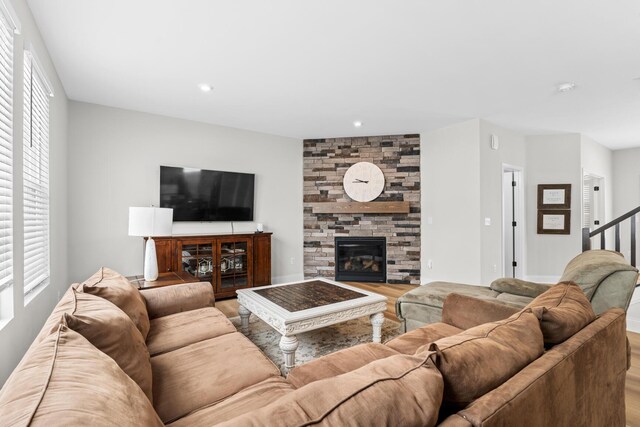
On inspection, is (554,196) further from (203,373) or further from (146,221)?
(146,221)

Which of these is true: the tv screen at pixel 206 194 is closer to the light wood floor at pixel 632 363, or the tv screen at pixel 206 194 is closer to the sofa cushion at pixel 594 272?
the light wood floor at pixel 632 363

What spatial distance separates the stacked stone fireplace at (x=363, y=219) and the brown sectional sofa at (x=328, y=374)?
10.2ft

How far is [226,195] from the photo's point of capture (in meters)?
4.42

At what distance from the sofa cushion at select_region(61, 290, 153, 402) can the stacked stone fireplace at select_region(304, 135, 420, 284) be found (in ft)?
13.1

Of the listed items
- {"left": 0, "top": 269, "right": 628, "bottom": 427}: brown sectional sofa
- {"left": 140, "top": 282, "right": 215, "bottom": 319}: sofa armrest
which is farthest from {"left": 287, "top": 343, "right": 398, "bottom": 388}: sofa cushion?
{"left": 140, "top": 282, "right": 215, "bottom": 319}: sofa armrest

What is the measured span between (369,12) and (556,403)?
7.31 ft

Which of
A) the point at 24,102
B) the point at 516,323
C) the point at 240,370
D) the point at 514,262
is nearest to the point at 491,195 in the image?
the point at 514,262

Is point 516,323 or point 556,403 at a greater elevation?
point 516,323

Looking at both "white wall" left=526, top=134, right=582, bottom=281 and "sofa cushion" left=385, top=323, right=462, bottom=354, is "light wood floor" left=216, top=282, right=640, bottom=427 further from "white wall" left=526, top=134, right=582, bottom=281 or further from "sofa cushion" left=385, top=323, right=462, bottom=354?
"white wall" left=526, top=134, right=582, bottom=281

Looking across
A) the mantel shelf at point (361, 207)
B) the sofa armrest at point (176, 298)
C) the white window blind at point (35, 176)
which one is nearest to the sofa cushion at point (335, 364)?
the sofa armrest at point (176, 298)

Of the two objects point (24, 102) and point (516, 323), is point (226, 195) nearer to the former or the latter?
point (24, 102)

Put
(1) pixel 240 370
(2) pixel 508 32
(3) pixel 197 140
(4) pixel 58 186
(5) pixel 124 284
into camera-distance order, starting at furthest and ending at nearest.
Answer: (3) pixel 197 140
(4) pixel 58 186
(2) pixel 508 32
(5) pixel 124 284
(1) pixel 240 370

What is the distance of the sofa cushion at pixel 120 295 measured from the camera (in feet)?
5.22

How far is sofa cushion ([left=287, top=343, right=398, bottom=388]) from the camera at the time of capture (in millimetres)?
1314
